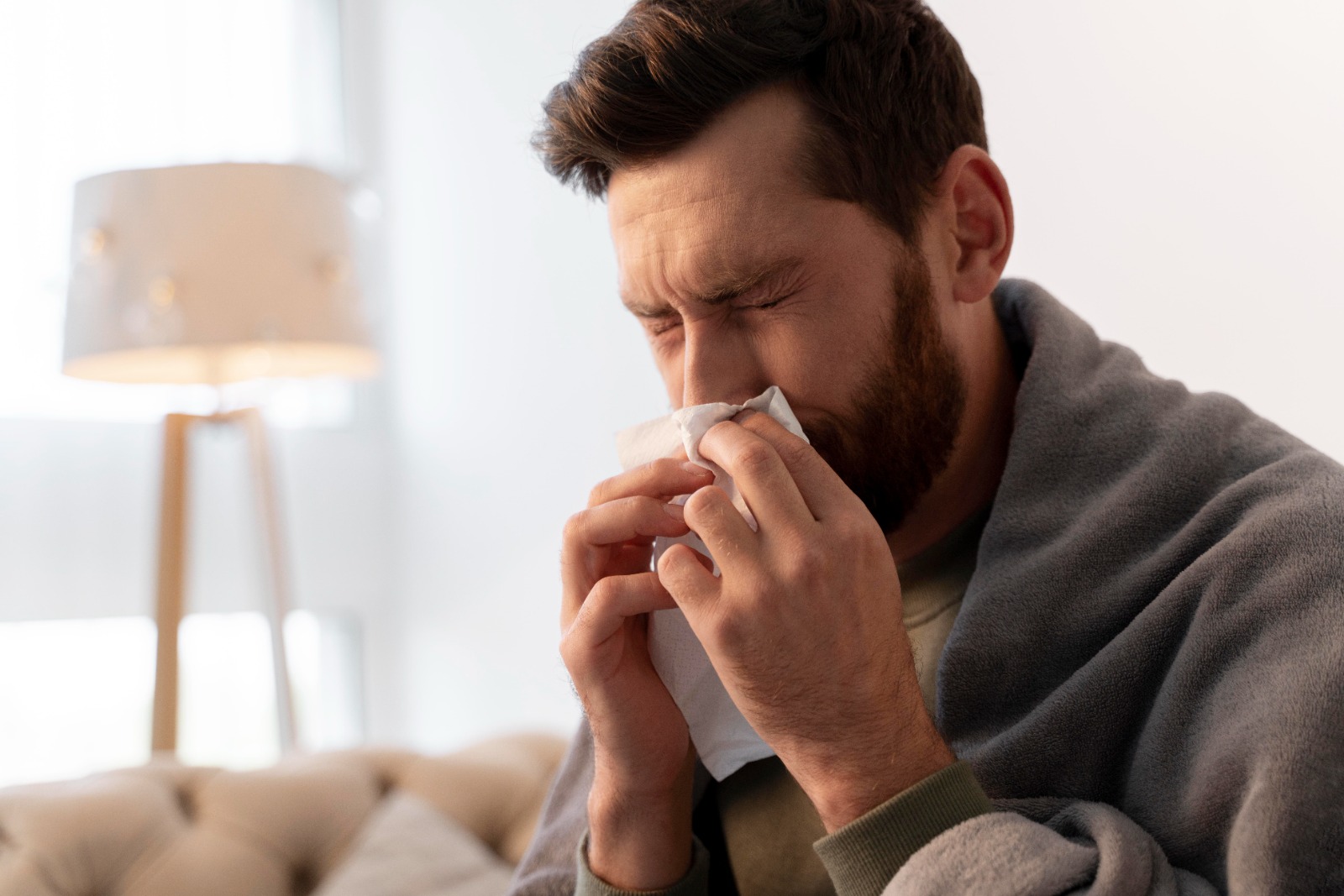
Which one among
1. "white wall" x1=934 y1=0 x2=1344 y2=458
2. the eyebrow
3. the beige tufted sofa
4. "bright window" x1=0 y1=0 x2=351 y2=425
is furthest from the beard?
"bright window" x1=0 y1=0 x2=351 y2=425

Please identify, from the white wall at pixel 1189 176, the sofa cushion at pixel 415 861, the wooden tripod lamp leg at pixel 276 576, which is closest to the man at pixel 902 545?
the sofa cushion at pixel 415 861

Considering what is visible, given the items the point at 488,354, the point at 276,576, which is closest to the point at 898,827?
the point at 276,576

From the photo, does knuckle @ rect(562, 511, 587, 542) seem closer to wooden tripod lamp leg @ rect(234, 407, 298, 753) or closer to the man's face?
the man's face

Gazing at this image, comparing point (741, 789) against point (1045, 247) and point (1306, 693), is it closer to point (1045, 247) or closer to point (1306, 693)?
point (1306, 693)

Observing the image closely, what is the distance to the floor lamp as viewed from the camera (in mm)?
1867

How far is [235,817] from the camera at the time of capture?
4.11 ft

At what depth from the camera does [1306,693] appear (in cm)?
73

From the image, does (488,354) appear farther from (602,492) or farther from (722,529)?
(722,529)

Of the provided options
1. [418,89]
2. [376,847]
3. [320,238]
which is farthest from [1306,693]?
[418,89]

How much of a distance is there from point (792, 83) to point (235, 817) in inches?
36.9

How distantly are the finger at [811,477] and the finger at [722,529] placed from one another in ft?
0.06

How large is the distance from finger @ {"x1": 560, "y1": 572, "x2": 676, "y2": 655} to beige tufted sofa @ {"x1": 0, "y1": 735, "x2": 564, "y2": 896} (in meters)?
0.52

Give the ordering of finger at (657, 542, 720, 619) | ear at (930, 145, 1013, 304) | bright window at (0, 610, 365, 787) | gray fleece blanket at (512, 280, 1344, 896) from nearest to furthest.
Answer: gray fleece blanket at (512, 280, 1344, 896)
finger at (657, 542, 720, 619)
ear at (930, 145, 1013, 304)
bright window at (0, 610, 365, 787)

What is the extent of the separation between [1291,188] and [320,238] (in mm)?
1453
